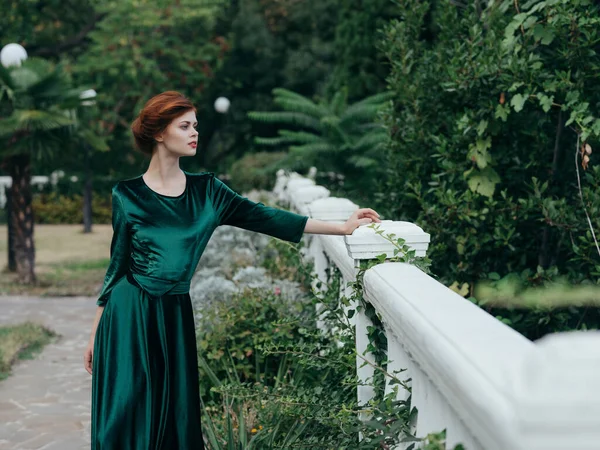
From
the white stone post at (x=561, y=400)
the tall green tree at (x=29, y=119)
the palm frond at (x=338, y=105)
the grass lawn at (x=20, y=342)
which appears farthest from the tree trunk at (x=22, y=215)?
the white stone post at (x=561, y=400)

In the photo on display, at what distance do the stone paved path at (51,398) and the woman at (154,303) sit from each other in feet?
Answer: 6.34

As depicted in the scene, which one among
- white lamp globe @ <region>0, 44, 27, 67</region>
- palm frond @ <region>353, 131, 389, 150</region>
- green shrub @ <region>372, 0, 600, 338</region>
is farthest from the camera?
white lamp globe @ <region>0, 44, 27, 67</region>

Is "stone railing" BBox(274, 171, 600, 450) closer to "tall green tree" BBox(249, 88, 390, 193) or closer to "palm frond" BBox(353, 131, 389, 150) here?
"palm frond" BBox(353, 131, 389, 150)

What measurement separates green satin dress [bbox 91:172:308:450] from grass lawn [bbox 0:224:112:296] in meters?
9.60

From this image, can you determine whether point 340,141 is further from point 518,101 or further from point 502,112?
point 518,101

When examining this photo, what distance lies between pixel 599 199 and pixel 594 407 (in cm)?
352

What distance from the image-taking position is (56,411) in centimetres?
596

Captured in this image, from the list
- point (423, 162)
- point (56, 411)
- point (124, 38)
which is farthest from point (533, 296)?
point (124, 38)

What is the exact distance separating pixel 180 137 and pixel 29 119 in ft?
32.0

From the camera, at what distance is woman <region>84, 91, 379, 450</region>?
11.0 feet

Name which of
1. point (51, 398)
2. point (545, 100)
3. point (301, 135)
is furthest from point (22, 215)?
point (545, 100)

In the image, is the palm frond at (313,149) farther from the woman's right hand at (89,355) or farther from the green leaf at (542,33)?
the woman's right hand at (89,355)

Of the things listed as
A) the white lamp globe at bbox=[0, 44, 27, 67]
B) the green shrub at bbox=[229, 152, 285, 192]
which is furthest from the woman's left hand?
the green shrub at bbox=[229, 152, 285, 192]

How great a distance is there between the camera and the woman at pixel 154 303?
11.0 feet
